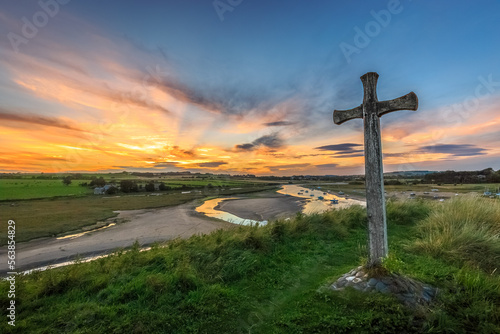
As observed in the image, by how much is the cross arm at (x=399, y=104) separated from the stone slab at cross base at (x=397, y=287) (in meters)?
3.32

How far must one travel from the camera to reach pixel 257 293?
480 centimetres

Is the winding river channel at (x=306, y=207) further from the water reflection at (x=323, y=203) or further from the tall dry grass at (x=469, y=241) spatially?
the tall dry grass at (x=469, y=241)

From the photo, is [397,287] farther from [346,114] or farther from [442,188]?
[442,188]

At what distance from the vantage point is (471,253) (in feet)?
19.1

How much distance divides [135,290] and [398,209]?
12674mm

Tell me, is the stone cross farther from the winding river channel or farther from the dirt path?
the dirt path

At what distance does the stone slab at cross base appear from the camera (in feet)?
12.2

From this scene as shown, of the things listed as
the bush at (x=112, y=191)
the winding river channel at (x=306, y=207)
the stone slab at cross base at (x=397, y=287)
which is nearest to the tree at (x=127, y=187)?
the bush at (x=112, y=191)

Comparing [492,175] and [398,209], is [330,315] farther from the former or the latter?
[492,175]

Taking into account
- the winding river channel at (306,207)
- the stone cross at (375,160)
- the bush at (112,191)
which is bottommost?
the winding river channel at (306,207)

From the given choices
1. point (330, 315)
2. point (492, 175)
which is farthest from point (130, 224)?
point (492, 175)

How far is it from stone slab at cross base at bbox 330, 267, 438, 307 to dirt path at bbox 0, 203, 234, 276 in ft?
27.7

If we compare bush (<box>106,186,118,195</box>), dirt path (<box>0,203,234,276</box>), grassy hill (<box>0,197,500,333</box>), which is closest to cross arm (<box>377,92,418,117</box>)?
grassy hill (<box>0,197,500,333</box>)

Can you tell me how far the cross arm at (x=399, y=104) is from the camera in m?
4.73
